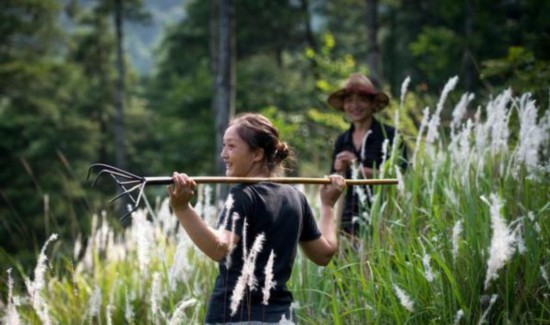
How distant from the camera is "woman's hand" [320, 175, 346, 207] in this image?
9.33 feet

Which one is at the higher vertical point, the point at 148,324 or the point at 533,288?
the point at 533,288

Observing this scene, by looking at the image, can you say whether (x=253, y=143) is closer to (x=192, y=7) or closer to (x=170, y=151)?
(x=170, y=151)

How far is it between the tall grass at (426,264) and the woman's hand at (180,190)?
35 centimetres

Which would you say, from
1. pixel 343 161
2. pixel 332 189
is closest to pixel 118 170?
pixel 332 189

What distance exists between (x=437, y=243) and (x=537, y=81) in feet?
11.1

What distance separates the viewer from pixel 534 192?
3.35 m

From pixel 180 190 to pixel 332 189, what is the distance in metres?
0.80

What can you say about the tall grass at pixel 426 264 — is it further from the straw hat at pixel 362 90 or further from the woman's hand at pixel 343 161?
the straw hat at pixel 362 90

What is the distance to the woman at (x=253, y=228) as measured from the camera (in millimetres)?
2365

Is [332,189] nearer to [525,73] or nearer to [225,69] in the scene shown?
[525,73]

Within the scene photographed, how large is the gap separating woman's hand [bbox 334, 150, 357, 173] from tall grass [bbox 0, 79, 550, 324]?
38 cm

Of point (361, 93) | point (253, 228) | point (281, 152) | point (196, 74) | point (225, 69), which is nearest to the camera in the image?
point (253, 228)

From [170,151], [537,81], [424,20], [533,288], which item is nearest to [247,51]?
[170,151]

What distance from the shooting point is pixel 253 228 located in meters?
2.49
